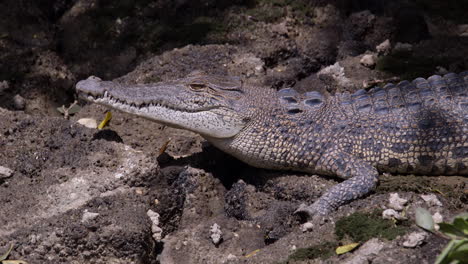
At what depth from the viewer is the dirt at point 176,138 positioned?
4.08 m

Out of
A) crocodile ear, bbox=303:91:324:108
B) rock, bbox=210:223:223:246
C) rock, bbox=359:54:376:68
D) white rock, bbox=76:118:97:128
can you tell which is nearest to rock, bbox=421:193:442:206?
crocodile ear, bbox=303:91:324:108

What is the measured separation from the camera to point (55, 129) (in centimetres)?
501

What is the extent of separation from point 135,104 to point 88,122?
876 mm

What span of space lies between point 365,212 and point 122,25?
388 centimetres

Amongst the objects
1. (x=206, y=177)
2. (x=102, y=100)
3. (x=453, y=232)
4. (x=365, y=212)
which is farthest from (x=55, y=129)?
(x=453, y=232)

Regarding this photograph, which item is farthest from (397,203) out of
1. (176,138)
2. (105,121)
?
(105,121)

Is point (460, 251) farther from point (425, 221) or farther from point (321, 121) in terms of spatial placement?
point (321, 121)

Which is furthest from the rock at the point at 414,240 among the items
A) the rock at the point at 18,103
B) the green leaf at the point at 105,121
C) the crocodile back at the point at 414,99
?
the rock at the point at 18,103

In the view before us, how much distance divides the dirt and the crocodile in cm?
18

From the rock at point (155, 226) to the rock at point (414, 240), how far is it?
5.98 ft

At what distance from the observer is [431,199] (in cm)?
408

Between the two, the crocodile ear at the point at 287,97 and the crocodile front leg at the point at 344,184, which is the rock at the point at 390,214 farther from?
the crocodile ear at the point at 287,97

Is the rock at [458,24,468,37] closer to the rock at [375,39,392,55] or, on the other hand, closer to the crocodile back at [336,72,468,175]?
the rock at [375,39,392,55]

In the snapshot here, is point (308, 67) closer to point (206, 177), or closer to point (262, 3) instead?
point (262, 3)
